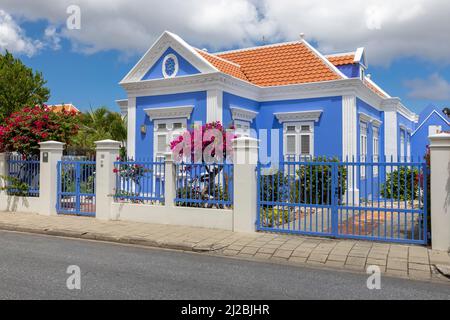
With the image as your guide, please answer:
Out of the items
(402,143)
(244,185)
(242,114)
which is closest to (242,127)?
(242,114)

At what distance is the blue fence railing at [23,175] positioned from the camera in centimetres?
1199

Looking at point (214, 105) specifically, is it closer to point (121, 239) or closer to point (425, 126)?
point (121, 239)

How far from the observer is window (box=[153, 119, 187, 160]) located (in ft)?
48.2

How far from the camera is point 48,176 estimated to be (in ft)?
37.3

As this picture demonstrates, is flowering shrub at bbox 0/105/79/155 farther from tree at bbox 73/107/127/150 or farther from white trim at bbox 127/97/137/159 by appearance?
tree at bbox 73/107/127/150

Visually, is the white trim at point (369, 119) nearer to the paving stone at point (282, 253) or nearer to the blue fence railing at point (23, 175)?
the paving stone at point (282, 253)

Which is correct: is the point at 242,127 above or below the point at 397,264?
above

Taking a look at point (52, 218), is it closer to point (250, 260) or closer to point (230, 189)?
point (230, 189)

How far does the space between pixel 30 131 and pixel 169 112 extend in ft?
15.5

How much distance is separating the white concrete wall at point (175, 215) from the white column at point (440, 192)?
4.05 metres

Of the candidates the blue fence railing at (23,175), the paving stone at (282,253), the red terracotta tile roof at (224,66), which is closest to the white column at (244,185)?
the paving stone at (282,253)

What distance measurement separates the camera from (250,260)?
6996 millimetres

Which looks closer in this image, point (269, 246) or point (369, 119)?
point (269, 246)

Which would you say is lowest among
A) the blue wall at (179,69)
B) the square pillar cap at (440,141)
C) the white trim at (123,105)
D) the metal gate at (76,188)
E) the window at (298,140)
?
the metal gate at (76,188)
